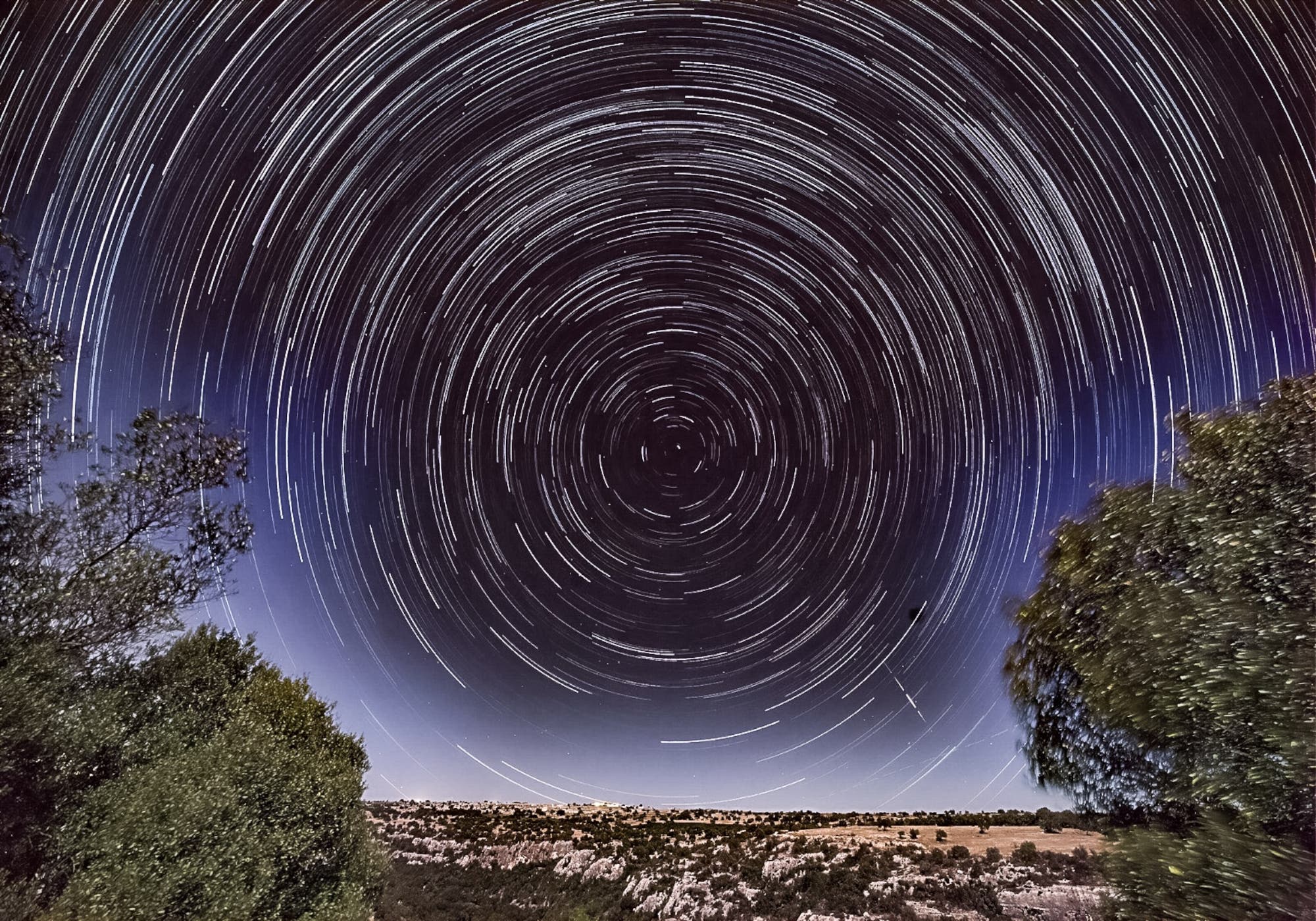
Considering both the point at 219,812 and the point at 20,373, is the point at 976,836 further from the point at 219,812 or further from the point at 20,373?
the point at 20,373

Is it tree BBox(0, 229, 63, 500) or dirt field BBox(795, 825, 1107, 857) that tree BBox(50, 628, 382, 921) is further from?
dirt field BBox(795, 825, 1107, 857)

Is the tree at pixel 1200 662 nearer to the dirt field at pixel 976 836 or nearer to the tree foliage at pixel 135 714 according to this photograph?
the dirt field at pixel 976 836

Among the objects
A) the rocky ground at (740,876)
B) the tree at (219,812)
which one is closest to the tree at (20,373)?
the tree at (219,812)

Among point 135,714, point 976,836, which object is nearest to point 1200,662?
point 135,714

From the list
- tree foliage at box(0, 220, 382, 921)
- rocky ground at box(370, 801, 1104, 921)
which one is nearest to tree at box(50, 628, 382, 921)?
tree foliage at box(0, 220, 382, 921)

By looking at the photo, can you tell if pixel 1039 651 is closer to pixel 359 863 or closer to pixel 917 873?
pixel 917 873

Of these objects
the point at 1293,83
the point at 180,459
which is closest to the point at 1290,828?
the point at 1293,83
